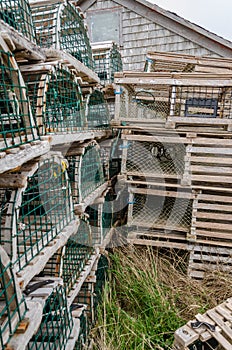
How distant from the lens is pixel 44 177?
2162 millimetres

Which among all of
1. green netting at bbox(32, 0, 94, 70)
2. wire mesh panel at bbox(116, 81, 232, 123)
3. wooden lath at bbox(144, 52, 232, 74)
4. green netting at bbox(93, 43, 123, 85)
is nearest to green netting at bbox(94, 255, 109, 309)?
wire mesh panel at bbox(116, 81, 232, 123)

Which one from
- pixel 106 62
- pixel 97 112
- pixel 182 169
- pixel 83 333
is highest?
pixel 106 62

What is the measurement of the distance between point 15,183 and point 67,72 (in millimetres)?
1001

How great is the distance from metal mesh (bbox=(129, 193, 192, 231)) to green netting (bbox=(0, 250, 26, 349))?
211 centimetres

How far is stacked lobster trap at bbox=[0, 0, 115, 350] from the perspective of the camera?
48.6 inches

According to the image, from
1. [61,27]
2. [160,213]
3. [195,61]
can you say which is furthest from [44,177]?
[195,61]

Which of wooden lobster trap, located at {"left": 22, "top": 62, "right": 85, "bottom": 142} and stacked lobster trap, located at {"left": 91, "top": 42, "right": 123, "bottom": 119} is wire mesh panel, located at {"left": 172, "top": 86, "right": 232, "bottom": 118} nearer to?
stacked lobster trap, located at {"left": 91, "top": 42, "right": 123, "bottom": 119}

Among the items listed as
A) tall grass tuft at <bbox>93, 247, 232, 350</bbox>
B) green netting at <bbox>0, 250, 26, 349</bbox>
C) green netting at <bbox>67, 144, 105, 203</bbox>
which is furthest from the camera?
tall grass tuft at <bbox>93, 247, 232, 350</bbox>

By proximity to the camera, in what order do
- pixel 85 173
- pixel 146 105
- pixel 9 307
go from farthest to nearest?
pixel 146 105 < pixel 85 173 < pixel 9 307

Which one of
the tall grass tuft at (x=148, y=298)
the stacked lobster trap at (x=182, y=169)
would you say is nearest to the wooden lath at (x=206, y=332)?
the tall grass tuft at (x=148, y=298)

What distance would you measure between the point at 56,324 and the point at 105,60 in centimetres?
314

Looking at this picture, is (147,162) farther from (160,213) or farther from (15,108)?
(15,108)

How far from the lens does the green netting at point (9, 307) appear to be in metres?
1.14

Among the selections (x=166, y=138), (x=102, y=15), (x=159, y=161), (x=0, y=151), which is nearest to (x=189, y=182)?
(x=166, y=138)
